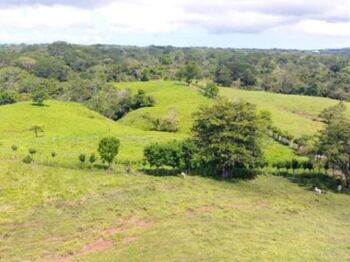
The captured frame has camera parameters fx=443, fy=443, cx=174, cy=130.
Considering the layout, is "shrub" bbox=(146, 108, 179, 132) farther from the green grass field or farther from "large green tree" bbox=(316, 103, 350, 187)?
"large green tree" bbox=(316, 103, 350, 187)

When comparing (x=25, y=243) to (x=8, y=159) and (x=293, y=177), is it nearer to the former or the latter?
(x=8, y=159)

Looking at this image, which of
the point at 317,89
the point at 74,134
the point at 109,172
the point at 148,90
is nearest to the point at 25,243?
the point at 109,172

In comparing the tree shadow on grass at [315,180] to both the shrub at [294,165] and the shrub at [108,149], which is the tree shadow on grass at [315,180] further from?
the shrub at [108,149]

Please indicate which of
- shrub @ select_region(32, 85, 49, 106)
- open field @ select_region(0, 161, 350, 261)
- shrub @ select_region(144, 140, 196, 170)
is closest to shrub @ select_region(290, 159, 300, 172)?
open field @ select_region(0, 161, 350, 261)

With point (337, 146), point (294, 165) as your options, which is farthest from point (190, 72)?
point (337, 146)

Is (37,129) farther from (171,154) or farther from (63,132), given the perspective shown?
(171,154)

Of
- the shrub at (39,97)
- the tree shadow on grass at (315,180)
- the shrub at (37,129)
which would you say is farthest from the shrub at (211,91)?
the tree shadow on grass at (315,180)
